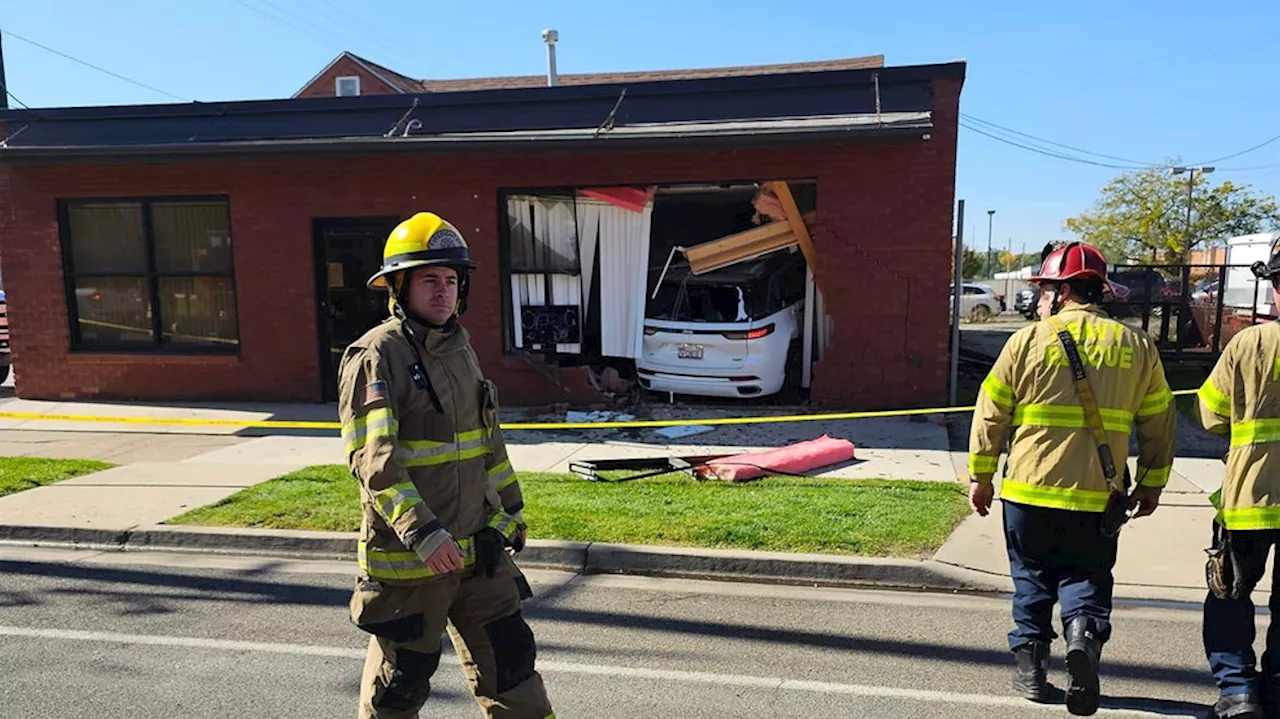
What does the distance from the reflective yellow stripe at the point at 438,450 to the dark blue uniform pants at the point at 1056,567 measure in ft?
7.13

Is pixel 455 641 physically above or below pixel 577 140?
below

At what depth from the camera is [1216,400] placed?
3410mm

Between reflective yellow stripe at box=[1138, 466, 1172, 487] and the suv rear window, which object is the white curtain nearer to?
the suv rear window

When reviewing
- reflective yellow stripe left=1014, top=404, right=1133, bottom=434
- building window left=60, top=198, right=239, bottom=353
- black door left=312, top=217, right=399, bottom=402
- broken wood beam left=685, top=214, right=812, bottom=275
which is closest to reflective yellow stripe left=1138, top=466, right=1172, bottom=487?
reflective yellow stripe left=1014, top=404, right=1133, bottom=434

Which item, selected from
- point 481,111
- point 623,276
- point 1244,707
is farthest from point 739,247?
point 1244,707

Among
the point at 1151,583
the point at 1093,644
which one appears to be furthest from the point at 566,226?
the point at 1093,644

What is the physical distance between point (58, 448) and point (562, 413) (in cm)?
540

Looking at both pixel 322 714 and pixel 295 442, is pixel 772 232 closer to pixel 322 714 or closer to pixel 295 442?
pixel 295 442

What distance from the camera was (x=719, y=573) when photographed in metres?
5.45

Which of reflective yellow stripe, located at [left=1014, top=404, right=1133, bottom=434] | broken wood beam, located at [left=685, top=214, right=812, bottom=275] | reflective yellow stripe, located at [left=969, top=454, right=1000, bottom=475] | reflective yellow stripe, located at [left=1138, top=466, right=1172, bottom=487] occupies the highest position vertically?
broken wood beam, located at [left=685, top=214, right=812, bottom=275]

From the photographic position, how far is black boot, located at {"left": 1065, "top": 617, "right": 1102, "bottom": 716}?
3.23 metres

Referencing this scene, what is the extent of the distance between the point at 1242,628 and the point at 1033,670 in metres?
0.77

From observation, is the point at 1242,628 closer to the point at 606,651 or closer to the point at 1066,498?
the point at 1066,498

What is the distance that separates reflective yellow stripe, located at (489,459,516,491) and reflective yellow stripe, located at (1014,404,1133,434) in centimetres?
205
